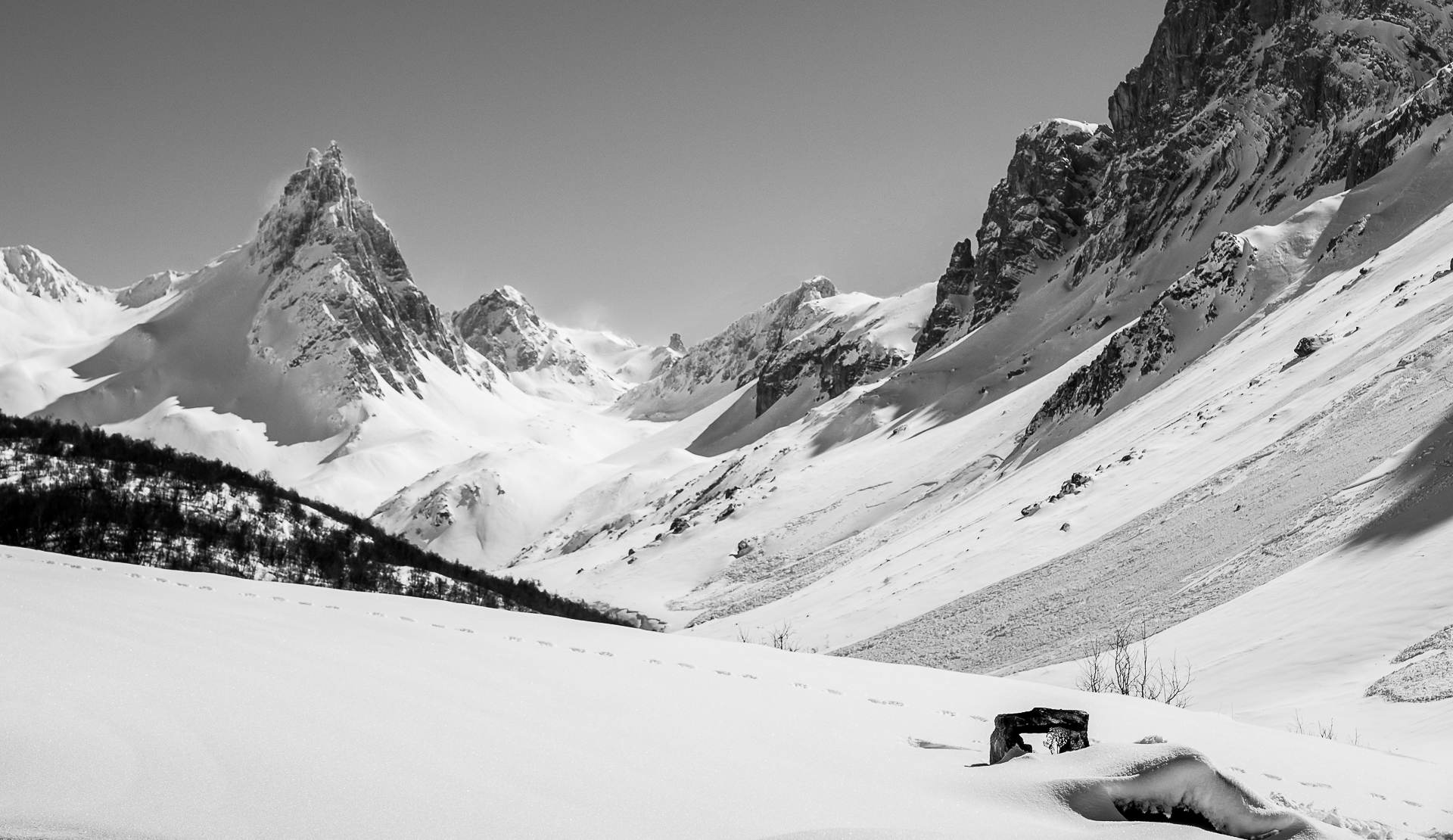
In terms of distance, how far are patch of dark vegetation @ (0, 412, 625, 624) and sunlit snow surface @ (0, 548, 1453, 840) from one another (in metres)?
19.2

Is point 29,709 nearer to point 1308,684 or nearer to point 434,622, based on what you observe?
point 434,622

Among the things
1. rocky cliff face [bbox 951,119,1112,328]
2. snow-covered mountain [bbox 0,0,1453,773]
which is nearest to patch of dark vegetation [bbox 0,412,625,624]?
snow-covered mountain [bbox 0,0,1453,773]

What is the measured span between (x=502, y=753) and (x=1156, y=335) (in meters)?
68.3

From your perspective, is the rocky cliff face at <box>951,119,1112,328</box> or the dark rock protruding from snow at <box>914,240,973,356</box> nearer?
the rocky cliff face at <box>951,119,1112,328</box>

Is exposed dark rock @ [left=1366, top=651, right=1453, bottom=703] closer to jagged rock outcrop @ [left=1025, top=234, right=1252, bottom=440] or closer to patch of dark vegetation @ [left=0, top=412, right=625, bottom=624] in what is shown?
patch of dark vegetation @ [left=0, top=412, right=625, bottom=624]

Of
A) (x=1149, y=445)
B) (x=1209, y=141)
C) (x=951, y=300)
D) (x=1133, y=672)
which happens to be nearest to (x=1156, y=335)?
(x=1149, y=445)

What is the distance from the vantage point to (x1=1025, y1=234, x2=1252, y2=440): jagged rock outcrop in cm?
6488

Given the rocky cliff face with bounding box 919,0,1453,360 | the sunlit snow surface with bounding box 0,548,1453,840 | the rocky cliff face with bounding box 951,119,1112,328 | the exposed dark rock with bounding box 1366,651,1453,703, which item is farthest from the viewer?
the rocky cliff face with bounding box 951,119,1112,328

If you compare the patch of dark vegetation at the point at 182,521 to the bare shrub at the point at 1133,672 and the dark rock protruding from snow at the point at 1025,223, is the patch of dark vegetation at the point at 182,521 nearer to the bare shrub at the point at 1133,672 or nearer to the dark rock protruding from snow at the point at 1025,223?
the bare shrub at the point at 1133,672

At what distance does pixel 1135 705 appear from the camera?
13.5m

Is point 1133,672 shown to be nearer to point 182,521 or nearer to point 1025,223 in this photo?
point 182,521

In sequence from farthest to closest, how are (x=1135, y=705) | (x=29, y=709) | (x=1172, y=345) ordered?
(x=1172, y=345) < (x=1135, y=705) < (x=29, y=709)

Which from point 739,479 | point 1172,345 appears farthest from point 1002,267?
point 1172,345

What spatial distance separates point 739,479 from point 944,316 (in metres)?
62.8
